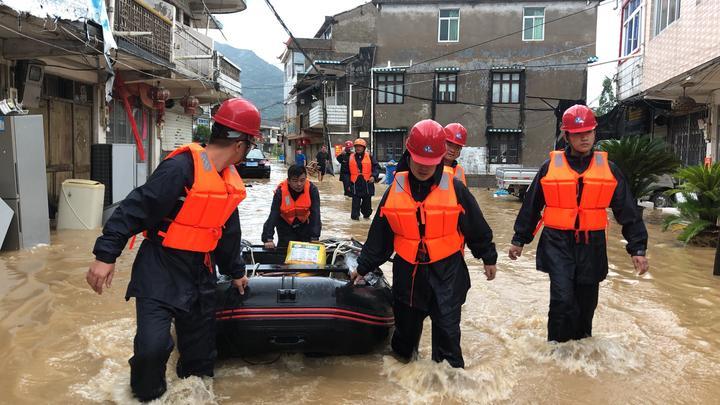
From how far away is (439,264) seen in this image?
12.7 feet

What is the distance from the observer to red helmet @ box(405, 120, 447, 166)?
374 centimetres

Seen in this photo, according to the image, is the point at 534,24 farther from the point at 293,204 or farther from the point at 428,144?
the point at 428,144

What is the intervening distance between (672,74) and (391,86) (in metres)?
18.9

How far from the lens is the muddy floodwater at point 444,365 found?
12.8 feet

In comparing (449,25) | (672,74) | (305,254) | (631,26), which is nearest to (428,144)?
(305,254)

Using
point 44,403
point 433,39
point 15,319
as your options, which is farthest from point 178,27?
point 433,39

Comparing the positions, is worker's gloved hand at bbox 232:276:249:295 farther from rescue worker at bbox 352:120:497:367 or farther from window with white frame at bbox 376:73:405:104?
window with white frame at bbox 376:73:405:104

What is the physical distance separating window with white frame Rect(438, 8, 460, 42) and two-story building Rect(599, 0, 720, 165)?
37.9ft

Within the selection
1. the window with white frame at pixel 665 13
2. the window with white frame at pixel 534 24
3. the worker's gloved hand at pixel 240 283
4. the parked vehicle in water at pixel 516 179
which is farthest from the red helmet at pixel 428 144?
the window with white frame at pixel 534 24

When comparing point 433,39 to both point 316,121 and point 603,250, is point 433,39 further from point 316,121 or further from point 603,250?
point 603,250

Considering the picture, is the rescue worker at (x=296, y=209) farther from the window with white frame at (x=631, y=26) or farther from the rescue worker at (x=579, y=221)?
the window with white frame at (x=631, y=26)

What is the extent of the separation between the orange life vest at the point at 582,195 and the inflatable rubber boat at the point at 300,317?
1449 millimetres

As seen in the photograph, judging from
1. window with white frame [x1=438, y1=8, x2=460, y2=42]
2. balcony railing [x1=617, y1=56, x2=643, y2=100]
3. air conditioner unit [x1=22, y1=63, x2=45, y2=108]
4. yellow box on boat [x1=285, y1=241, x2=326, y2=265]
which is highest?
window with white frame [x1=438, y1=8, x2=460, y2=42]

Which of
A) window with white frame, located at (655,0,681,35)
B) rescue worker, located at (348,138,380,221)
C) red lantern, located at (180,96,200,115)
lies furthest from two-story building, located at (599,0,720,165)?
red lantern, located at (180,96,200,115)
